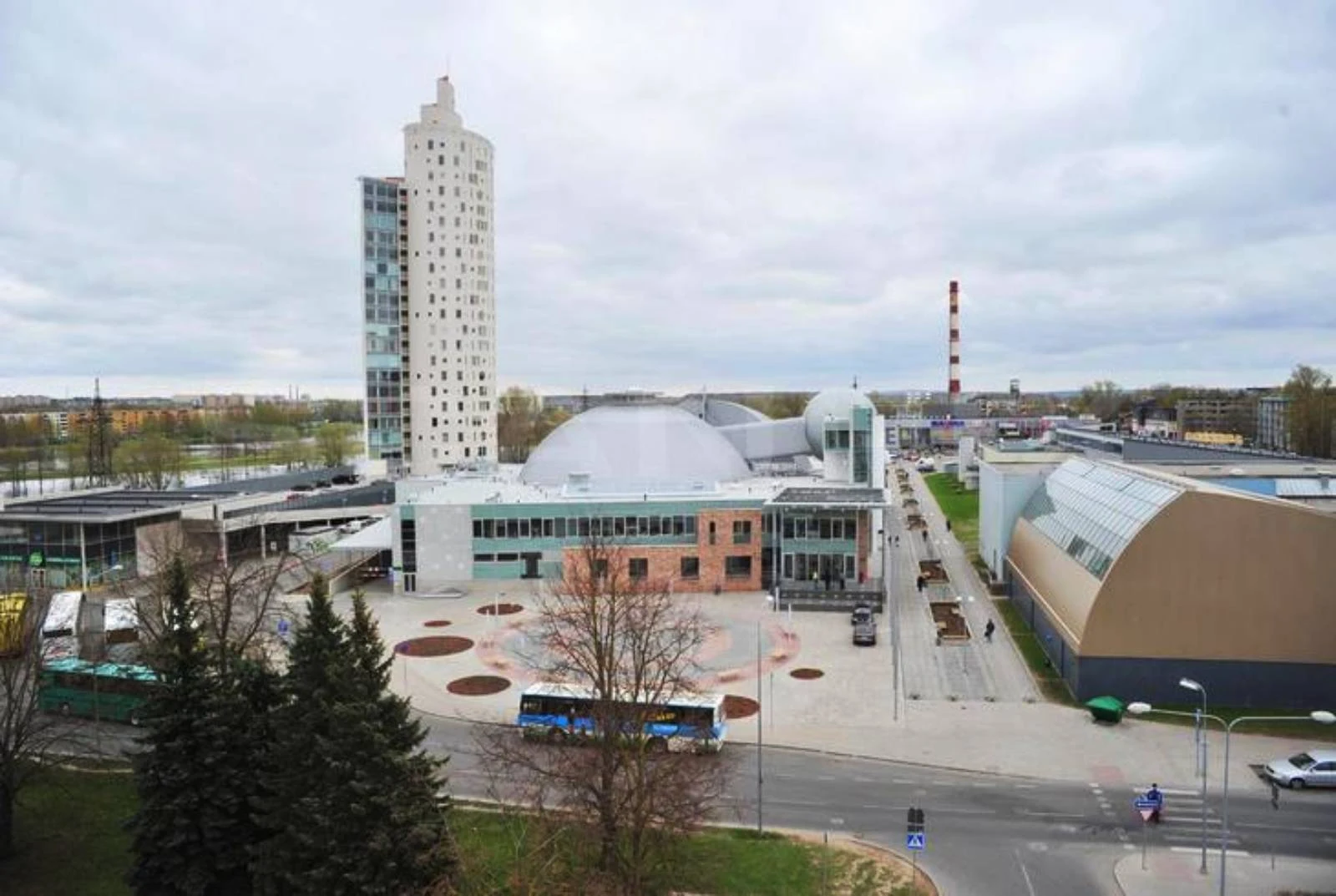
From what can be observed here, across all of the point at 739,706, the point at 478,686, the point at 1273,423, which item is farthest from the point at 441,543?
the point at 1273,423

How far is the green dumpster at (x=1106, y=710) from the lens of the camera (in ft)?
108

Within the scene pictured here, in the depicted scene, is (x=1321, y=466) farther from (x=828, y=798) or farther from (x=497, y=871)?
(x=497, y=871)

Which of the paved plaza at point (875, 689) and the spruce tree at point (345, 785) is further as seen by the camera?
the paved plaza at point (875, 689)

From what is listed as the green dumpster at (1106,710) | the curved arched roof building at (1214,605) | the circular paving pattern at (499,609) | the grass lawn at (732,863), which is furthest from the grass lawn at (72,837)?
the curved arched roof building at (1214,605)

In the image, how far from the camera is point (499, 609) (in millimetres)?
53688

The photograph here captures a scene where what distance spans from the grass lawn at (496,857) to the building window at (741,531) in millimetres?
33035

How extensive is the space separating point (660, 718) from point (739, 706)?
703cm

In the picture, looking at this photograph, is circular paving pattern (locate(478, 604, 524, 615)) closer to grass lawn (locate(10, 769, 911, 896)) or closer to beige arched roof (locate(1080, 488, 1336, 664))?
grass lawn (locate(10, 769, 911, 896))

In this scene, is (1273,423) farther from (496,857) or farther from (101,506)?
(101,506)

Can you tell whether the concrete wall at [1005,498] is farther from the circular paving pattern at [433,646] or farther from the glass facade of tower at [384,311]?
the glass facade of tower at [384,311]

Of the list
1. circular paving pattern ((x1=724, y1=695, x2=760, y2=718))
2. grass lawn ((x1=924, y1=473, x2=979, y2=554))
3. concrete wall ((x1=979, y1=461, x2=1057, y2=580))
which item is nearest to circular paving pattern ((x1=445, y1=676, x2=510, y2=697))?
circular paving pattern ((x1=724, y1=695, x2=760, y2=718))

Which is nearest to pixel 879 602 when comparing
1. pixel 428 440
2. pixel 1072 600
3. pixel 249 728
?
pixel 1072 600

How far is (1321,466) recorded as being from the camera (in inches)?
2306

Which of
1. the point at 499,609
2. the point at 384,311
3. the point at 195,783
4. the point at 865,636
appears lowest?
the point at 499,609
